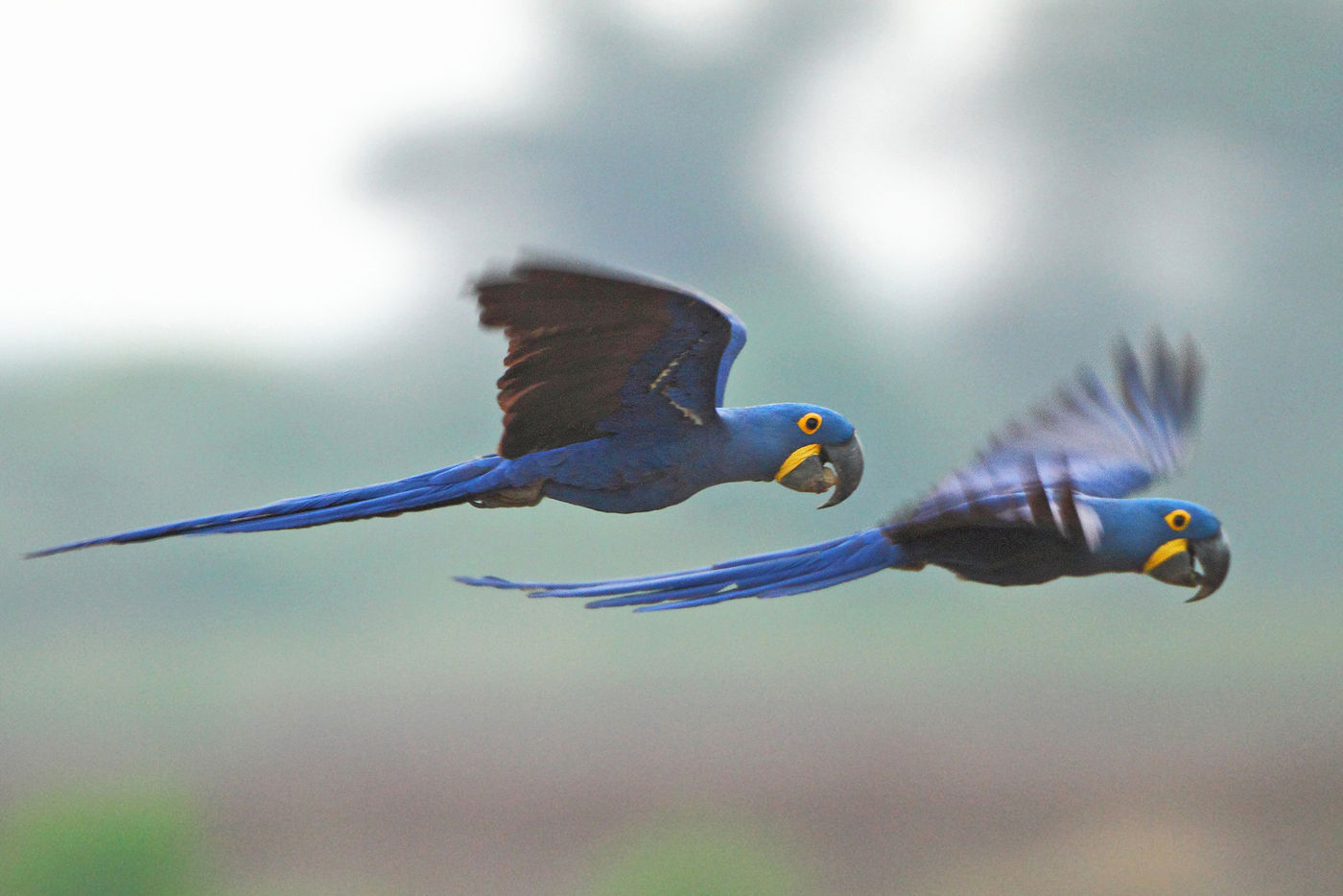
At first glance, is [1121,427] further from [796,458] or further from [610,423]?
[610,423]

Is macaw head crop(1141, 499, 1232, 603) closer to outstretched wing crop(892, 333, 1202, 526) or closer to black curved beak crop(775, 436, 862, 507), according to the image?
outstretched wing crop(892, 333, 1202, 526)

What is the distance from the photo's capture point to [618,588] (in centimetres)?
193

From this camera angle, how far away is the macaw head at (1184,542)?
197 cm

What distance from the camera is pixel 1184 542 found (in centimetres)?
198

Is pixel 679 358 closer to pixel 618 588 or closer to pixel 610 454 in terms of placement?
pixel 610 454

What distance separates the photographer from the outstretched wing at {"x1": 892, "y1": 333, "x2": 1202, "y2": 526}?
2389 mm

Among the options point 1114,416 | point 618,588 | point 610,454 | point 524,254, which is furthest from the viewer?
point 1114,416

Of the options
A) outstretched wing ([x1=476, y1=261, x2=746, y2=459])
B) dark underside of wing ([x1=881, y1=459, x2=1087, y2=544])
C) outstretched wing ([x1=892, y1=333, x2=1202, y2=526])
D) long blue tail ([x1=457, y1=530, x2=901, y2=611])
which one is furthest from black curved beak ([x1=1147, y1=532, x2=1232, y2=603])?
outstretched wing ([x1=476, y1=261, x2=746, y2=459])

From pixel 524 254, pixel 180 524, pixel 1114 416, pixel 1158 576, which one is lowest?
pixel 1158 576

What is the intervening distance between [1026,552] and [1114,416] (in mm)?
732

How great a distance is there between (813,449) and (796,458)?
0.11 ft

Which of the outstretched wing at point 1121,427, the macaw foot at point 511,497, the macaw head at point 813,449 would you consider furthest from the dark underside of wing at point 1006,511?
the macaw foot at point 511,497

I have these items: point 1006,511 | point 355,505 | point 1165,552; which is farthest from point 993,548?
point 355,505

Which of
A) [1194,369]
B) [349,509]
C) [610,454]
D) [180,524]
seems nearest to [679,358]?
[610,454]
